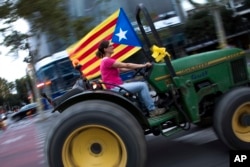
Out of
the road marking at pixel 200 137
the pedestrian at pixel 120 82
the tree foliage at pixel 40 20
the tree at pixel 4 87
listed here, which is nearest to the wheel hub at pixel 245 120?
the pedestrian at pixel 120 82

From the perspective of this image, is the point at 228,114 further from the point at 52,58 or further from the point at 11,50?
the point at 52,58

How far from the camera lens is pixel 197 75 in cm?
593

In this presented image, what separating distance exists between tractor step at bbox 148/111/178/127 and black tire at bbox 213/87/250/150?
562 mm

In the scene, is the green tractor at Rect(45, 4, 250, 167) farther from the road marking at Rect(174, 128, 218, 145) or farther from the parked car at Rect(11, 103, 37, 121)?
the parked car at Rect(11, 103, 37, 121)

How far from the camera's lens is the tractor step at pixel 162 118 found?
5672 mm

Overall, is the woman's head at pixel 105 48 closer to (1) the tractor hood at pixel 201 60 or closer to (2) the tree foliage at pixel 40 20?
(1) the tractor hood at pixel 201 60

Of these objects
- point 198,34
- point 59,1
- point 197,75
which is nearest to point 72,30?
point 59,1

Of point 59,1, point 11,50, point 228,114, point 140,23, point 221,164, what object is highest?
point 59,1

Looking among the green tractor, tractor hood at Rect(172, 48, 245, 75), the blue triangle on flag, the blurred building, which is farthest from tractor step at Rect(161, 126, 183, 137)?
the blurred building

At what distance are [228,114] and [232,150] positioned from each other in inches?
19.3

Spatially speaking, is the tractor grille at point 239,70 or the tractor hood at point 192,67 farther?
the tractor grille at point 239,70

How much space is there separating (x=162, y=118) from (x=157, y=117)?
7 cm

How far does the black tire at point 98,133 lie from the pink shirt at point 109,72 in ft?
2.44

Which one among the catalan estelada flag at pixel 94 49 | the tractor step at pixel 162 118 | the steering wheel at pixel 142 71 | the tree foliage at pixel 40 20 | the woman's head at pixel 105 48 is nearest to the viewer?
the tractor step at pixel 162 118
